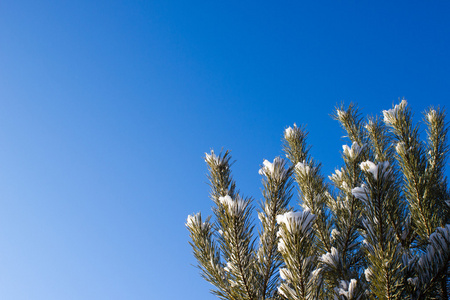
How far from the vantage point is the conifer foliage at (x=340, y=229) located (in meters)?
2.07

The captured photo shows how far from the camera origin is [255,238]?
2379 mm

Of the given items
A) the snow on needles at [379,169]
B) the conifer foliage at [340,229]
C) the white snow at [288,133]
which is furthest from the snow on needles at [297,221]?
the white snow at [288,133]

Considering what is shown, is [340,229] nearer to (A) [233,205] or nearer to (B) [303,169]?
(B) [303,169]

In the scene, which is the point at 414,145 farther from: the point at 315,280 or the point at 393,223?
the point at 315,280

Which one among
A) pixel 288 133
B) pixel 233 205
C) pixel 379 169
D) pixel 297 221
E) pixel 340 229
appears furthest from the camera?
pixel 288 133

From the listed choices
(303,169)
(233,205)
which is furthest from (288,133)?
(233,205)

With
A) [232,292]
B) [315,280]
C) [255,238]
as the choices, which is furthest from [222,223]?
[315,280]

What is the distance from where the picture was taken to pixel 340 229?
3.06m

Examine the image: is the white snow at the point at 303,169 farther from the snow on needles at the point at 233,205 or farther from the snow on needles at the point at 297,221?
the snow on needles at the point at 297,221

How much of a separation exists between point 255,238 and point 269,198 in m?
0.30

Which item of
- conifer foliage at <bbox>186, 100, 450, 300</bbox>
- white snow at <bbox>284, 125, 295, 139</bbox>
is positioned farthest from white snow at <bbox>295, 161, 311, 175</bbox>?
white snow at <bbox>284, 125, 295, 139</bbox>

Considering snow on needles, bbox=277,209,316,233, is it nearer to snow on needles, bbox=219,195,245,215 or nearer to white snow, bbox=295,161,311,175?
snow on needles, bbox=219,195,245,215

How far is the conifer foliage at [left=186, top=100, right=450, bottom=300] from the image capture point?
207 cm

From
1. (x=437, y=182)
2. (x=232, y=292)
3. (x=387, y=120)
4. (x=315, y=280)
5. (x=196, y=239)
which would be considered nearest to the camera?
(x=315, y=280)
